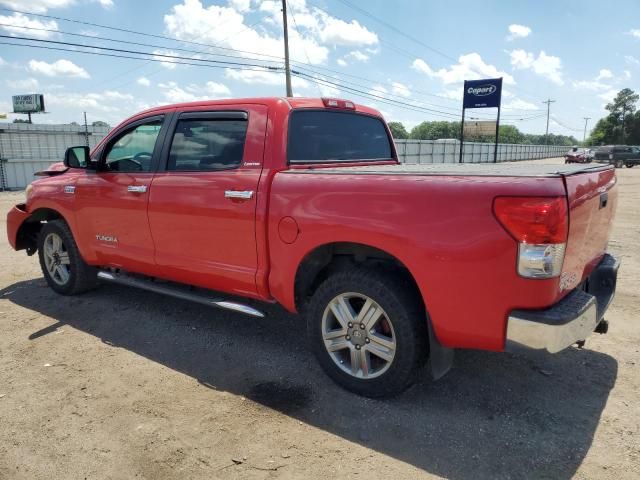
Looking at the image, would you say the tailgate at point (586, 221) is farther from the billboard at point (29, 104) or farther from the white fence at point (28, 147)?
the billboard at point (29, 104)

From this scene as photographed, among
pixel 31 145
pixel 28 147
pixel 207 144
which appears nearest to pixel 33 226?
pixel 207 144

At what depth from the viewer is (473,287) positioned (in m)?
2.50

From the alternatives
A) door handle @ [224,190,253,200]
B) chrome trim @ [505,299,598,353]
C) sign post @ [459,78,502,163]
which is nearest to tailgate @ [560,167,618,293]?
chrome trim @ [505,299,598,353]

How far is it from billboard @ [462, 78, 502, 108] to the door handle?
41.1 ft

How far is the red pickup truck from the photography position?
2.41 meters

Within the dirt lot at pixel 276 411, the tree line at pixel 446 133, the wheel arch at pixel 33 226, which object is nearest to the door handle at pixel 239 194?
the dirt lot at pixel 276 411

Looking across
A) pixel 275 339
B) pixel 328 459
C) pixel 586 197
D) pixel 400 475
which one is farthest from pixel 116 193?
pixel 586 197

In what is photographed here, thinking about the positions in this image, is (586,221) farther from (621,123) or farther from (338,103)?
(621,123)

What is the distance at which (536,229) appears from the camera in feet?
7.55

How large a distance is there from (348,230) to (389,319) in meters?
0.59

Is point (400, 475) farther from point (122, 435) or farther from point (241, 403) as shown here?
point (122, 435)

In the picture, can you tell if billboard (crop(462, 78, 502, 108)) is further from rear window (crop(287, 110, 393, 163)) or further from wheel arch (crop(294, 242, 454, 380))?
wheel arch (crop(294, 242, 454, 380))

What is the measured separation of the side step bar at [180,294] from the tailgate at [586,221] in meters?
2.02

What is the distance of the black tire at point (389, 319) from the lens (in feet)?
9.36
